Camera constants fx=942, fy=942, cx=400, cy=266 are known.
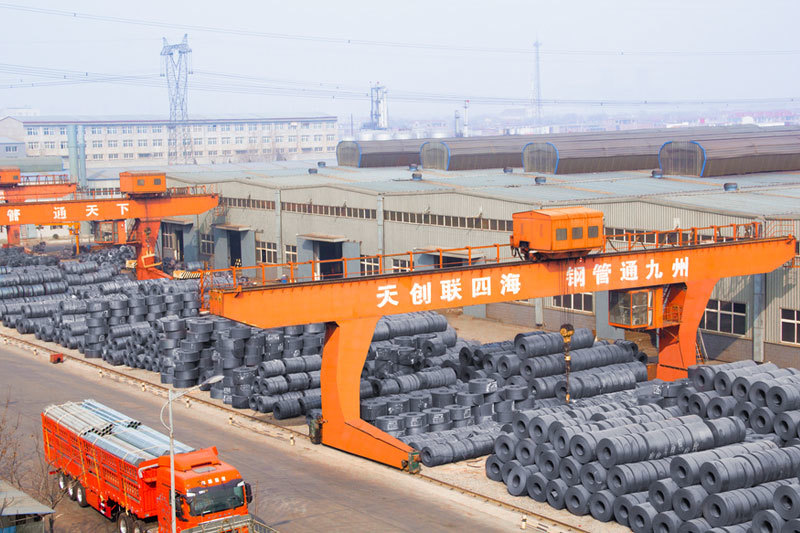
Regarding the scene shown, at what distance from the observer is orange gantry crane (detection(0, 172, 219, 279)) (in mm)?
57031

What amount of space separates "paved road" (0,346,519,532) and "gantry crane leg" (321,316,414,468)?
435 mm

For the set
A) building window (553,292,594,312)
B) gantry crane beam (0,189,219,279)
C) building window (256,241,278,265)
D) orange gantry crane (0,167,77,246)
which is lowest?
building window (553,292,594,312)

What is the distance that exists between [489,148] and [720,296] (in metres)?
39.2

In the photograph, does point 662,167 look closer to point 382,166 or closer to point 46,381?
point 382,166

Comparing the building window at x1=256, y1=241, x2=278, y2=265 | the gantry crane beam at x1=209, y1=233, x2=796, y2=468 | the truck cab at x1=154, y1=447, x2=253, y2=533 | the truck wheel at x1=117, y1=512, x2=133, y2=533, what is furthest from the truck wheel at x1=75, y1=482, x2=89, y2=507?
the building window at x1=256, y1=241, x2=278, y2=265

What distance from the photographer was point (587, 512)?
877 inches

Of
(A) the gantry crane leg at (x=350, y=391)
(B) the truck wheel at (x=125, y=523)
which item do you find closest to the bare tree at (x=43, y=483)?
(B) the truck wheel at (x=125, y=523)

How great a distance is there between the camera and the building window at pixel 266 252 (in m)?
61.9

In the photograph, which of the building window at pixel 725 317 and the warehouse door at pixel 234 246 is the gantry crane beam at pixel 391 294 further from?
the warehouse door at pixel 234 246

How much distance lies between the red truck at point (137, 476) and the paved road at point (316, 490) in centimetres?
102

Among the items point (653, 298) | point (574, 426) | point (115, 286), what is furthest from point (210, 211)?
point (574, 426)

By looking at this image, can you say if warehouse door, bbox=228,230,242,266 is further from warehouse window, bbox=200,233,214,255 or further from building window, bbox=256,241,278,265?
building window, bbox=256,241,278,265

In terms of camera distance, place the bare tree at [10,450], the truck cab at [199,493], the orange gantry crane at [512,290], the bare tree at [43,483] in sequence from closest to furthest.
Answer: the truck cab at [199,493], the bare tree at [43,483], the bare tree at [10,450], the orange gantry crane at [512,290]

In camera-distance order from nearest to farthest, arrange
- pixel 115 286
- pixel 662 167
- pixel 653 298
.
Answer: pixel 653 298, pixel 115 286, pixel 662 167
